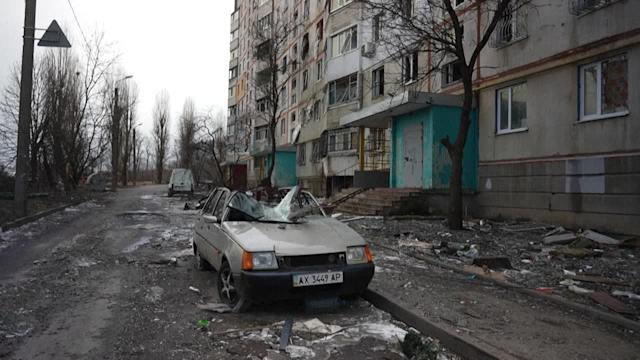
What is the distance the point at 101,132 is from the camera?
28.2 metres

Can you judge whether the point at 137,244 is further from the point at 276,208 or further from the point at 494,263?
the point at 494,263

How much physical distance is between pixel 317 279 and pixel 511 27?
12390 millimetres

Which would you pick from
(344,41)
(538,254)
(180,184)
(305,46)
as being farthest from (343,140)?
(538,254)

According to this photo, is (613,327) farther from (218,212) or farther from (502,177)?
(502,177)

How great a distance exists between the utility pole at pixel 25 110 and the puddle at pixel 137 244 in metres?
4.66

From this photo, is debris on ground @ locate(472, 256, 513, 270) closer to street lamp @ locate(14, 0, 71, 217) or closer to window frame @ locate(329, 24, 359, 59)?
street lamp @ locate(14, 0, 71, 217)

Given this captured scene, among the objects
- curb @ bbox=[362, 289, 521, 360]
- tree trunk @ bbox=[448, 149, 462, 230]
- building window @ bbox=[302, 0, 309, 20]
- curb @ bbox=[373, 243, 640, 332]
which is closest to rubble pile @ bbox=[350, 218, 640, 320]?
curb @ bbox=[373, 243, 640, 332]

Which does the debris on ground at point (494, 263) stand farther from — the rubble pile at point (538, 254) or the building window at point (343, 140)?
the building window at point (343, 140)

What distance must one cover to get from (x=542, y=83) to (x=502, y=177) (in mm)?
3003

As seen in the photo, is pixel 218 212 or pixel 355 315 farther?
pixel 218 212

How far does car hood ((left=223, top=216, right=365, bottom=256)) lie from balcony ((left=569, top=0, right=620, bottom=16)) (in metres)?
9.45

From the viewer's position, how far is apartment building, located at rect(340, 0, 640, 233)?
10438mm

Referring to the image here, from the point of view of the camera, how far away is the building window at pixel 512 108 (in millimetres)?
13594

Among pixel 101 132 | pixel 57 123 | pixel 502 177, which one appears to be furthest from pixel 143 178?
pixel 502 177
